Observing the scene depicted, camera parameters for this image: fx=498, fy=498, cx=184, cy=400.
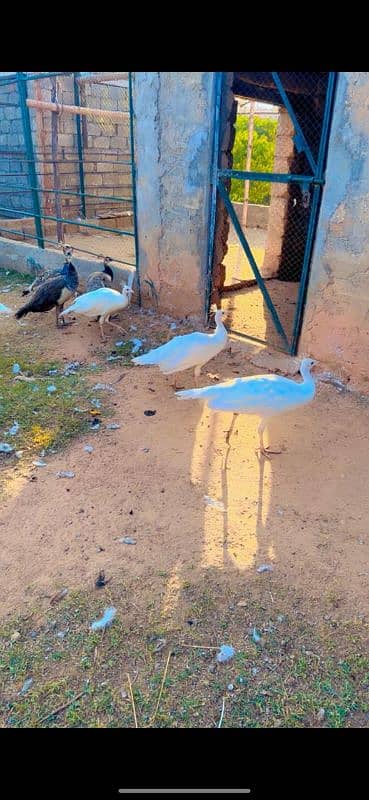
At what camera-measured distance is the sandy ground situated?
9.45 feet

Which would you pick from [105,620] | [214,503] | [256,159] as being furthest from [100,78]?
[105,620]

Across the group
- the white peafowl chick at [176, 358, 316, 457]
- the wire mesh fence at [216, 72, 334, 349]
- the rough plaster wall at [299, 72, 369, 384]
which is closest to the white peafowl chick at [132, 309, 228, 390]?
the white peafowl chick at [176, 358, 316, 457]

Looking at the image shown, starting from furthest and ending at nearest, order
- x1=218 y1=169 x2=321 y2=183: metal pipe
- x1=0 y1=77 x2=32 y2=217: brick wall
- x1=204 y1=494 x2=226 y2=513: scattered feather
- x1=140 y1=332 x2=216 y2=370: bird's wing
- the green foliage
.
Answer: the green foliage < x1=0 y1=77 x2=32 y2=217: brick wall < x1=218 y1=169 x2=321 y2=183: metal pipe < x1=140 y1=332 x2=216 y2=370: bird's wing < x1=204 y1=494 x2=226 y2=513: scattered feather

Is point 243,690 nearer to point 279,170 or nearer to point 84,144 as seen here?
point 279,170

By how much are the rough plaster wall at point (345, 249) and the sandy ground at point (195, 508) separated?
2.17 feet

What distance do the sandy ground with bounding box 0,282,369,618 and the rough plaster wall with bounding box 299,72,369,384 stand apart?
0.66 meters

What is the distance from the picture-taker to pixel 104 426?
436 cm

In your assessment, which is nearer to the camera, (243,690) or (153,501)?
(243,690)

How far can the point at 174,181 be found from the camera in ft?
19.7

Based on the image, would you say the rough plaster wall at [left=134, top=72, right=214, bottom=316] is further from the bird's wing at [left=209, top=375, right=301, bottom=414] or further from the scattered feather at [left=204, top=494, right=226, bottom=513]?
the scattered feather at [left=204, top=494, right=226, bottom=513]

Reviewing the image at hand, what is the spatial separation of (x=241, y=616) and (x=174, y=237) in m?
4.87

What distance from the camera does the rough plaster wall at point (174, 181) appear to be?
5570 millimetres

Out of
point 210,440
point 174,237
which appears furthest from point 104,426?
point 174,237
